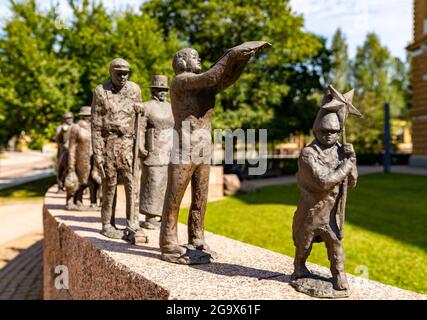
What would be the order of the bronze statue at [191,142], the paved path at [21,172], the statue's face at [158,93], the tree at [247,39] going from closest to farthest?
1. the bronze statue at [191,142]
2. the statue's face at [158,93]
3. the tree at [247,39]
4. the paved path at [21,172]

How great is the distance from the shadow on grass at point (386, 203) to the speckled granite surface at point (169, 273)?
5041mm

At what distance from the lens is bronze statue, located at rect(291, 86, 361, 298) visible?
9.80ft

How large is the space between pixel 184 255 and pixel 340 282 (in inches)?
55.6

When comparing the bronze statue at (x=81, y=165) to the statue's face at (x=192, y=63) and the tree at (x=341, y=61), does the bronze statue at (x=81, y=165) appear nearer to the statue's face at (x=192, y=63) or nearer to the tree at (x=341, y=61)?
the statue's face at (x=192, y=63)

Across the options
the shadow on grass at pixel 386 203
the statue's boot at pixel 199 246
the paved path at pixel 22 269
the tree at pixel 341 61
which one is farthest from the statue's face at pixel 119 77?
the tree at pixel 341 61

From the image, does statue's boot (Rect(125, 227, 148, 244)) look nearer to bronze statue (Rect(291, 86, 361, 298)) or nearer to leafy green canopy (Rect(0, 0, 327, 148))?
bronze statue (Rect(291, 86, 361, 298))

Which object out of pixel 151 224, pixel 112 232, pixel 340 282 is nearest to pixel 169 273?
pixel 340 282

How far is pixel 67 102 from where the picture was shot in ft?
55.2

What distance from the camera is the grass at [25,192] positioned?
58.6 ft

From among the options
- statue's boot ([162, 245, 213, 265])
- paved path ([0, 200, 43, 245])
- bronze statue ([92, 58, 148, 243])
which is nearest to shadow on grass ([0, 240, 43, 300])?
paved path ([0, 200, 43, 245])

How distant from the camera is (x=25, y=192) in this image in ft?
63.9

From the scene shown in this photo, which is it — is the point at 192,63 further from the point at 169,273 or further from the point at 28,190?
the point at 28,190

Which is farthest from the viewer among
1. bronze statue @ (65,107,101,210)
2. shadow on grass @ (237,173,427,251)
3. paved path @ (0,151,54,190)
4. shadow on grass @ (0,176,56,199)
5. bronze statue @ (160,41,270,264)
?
paved path @ (0,151,54,190)
